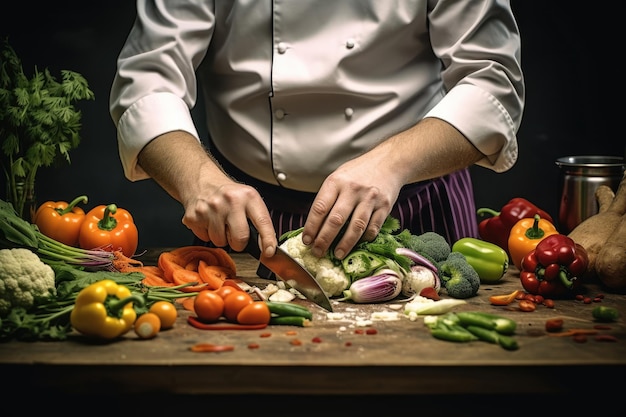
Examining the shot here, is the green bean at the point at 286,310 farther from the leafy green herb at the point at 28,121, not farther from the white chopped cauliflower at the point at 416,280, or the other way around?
the leafy green herb at the point at 28,121

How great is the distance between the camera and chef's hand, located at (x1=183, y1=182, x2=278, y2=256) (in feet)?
6.37

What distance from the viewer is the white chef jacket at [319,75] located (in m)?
2.21

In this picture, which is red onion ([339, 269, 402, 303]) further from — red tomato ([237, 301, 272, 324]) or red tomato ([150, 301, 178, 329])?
red tomato ([150, 301, 178, 329])

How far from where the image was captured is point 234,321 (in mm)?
1773

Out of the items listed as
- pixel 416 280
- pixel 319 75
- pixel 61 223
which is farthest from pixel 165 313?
pixel 61 223

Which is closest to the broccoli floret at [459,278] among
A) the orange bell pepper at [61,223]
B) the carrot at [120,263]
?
the carrot at [120,263]

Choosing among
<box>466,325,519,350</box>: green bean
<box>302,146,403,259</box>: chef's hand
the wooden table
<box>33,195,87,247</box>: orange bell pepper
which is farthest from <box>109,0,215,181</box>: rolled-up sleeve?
<box>466,325,519,350</box>: green bean

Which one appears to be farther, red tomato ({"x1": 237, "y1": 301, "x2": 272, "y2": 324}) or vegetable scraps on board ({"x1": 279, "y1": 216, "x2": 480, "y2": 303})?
vegetable scraps on board ({"x1": 279, "y1": 216, "x2": 480, "y2": 303})

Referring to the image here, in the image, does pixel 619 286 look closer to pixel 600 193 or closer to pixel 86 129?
pixel 600 193

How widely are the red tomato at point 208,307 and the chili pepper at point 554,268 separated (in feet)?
2.82

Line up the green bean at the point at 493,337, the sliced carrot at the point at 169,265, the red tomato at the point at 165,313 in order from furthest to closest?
the sliced carrot at the point at 169,265 → the red tomato at the point at 165,313 → the green bean at the point at 493,337

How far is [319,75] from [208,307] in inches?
32.5

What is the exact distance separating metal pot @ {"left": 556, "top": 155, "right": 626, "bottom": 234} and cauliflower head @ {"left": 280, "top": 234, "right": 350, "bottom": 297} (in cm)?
134

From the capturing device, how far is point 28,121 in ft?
8.98
